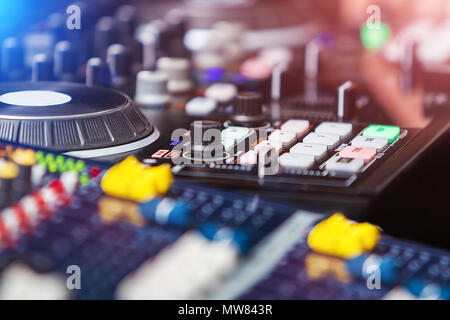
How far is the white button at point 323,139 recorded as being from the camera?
40.4 inches

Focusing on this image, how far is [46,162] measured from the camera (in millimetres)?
837

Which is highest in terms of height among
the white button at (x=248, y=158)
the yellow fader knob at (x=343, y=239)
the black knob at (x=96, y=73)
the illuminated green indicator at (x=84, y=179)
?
the black knob at (x=96, y=73)

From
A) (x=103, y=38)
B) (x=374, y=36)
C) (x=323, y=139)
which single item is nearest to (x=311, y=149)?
(x=323, y=139)

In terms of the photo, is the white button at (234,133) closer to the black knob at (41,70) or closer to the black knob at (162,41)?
the black knob at (41,70)

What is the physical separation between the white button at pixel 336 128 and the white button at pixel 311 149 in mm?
91

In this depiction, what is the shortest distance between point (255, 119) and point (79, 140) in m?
0.31

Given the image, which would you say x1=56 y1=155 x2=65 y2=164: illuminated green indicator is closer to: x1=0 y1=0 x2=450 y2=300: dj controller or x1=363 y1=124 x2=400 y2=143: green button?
x1=0 y1=0 x2=450 y2=300: dj controller

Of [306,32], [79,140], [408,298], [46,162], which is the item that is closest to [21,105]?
[79,140]

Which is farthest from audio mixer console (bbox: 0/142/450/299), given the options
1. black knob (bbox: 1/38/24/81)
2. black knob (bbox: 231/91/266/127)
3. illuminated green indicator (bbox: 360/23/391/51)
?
illuminated green indicator (bbox: 360/23/391/51)

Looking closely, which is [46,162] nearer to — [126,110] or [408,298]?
[126,110]

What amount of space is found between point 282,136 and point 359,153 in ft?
0.45
